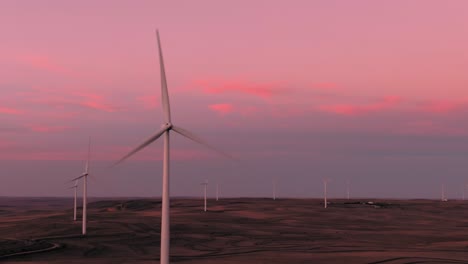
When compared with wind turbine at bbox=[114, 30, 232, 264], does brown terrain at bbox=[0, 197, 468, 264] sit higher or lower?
lower

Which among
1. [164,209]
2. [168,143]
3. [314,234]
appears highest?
[168,143]

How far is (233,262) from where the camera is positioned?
60781 millimetres

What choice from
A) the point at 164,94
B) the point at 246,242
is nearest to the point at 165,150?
the point at 164,94

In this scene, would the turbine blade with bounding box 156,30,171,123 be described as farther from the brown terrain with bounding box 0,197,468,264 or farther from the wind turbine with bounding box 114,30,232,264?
the brown terrain with bounding box 0,197,468,264

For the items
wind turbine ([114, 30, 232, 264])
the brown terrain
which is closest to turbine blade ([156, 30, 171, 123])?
wind turbine ([114, 30, 232, 264])

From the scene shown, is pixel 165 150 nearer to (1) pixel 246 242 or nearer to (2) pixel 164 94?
(2) pixel 164 94

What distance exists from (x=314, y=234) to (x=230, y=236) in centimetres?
1486

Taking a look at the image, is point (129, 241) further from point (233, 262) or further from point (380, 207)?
point (380, 207)

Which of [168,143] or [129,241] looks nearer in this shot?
[168,143]

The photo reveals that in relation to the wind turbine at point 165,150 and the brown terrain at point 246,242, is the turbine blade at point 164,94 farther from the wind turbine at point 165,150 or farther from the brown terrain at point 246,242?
the brown terrain at point 246,242

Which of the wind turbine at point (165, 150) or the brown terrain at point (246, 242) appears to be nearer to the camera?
the wind turbine at point (165, 150)

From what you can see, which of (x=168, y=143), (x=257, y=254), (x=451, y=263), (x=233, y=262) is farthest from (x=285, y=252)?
(x=168, y=143)

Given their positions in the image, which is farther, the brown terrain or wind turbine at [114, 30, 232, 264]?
the brown terrain

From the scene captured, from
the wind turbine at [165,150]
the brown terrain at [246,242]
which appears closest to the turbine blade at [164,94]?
the wind turbine at [165,150]
